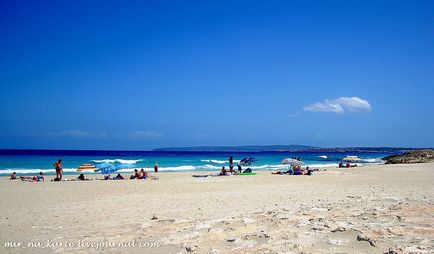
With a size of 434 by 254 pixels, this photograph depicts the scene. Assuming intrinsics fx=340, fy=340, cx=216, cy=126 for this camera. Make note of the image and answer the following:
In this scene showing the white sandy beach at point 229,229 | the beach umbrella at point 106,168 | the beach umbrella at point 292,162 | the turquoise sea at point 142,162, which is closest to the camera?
the white sandy beach at point 229,229

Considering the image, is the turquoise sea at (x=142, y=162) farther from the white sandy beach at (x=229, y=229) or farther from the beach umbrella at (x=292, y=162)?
the white sandy beach at (x=229, y=229)

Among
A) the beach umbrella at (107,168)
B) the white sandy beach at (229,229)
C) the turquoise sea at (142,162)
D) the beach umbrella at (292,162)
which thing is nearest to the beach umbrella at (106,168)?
the beach umbrella at (107,168)

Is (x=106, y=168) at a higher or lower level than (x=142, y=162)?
higher

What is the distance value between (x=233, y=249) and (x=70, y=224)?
4.97 metres

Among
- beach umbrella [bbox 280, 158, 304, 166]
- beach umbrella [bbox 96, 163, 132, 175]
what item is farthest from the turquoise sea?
beach umbrella [bbox 280, 158, 304, 166]

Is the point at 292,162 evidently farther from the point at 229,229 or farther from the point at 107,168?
the point at 229,229

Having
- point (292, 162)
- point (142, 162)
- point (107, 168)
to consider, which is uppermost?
point (292, 162)

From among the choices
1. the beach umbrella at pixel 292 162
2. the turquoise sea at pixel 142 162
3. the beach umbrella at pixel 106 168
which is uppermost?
the beach umbrella at pixel 292 162

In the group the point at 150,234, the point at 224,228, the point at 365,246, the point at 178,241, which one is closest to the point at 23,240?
the point at 150,234

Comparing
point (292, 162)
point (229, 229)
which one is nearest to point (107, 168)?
point (292, 162)

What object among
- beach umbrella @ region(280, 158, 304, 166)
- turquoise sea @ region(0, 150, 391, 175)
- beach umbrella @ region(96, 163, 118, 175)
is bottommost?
turquoise sea @ region(0, 150, 391, 175)

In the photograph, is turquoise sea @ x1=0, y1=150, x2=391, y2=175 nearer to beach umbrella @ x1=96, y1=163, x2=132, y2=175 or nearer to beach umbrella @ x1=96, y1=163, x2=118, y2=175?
beach umbrella @ x1=96, y1=163, x2=132, y2=175

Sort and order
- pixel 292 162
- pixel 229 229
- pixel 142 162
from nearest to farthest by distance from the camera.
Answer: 1. pixel 229 229
2. pixel 292 162
3. pixel 142 162

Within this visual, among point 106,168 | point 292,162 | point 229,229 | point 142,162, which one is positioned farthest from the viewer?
point 142,162
